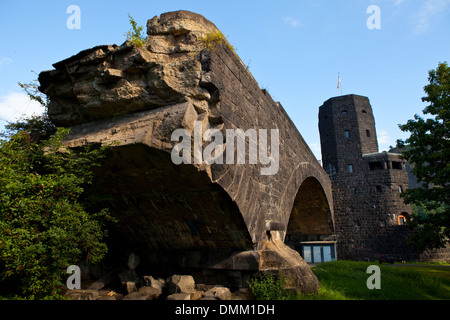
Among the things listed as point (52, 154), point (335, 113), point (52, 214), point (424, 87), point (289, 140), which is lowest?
point (52, 214)

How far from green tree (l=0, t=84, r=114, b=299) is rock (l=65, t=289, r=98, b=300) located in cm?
50

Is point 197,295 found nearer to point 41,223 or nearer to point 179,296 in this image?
point 179,296

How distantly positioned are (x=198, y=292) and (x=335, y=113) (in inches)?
857

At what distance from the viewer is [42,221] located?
3934mm

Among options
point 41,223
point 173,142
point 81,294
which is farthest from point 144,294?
point 173,142

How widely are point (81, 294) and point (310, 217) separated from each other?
16306 mm

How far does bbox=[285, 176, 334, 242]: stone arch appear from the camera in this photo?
17.2m

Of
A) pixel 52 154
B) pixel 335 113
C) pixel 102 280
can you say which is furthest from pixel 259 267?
pixel 335 113

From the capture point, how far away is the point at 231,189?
4605 millimetres

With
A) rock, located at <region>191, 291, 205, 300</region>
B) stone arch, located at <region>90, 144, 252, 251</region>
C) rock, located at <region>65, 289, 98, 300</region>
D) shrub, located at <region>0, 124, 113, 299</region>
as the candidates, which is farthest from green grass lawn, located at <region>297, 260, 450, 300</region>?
shrub, located at <region>0, 124, 113, 299</region>

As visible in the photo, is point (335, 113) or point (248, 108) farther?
point (335, 113)

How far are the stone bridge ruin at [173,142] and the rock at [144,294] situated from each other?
28.5 inches

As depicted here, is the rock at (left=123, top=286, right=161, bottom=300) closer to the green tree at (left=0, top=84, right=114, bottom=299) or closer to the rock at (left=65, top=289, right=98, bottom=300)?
the rock at (left=65, top=289, right=98, bottom=300)
